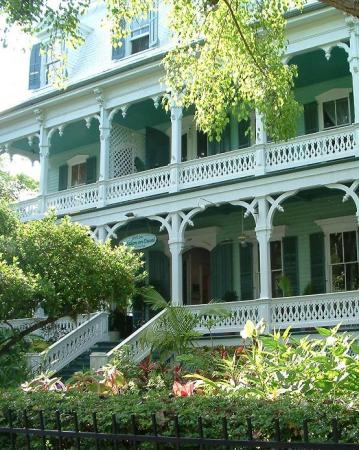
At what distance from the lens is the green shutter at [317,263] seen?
17797mm

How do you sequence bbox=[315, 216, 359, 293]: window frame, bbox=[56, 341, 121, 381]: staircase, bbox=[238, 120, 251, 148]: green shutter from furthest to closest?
1. bbox=[238, 120, 251, 148]: green shutter
2. bbox=[315, 216, 359, 293]: window frame
3. bbox=[56, 341, 121, 381]: staircase

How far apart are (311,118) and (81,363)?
31.2ft

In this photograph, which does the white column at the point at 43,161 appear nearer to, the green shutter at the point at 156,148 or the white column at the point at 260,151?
the green shutter at the point at 156,148

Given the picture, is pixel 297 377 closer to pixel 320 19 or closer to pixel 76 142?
pixel 320 19

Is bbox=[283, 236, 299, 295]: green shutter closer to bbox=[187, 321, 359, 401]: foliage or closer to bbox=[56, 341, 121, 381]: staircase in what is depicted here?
bbox=[56, 341, 121, 381]: staircase

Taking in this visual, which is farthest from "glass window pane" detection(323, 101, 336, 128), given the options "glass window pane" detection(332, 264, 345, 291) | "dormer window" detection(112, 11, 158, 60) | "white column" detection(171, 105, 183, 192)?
"dormer window" detection(112, 11, 158, 60)

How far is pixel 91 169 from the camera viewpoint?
76.7ft

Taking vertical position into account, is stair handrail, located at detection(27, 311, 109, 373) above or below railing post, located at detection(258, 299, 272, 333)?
below

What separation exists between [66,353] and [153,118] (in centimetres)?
893

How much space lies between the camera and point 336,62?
1758 centimetres

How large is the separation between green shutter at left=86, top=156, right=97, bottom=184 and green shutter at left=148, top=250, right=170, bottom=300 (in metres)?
3.96

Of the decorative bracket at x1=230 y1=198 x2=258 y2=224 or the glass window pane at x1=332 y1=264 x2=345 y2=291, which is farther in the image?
the glass window pane at x1=332 y1=264 x2=345 y2=291

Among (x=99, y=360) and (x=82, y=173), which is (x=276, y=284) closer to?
(x=99, y=360)

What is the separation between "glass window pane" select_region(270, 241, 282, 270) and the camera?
1897cm
